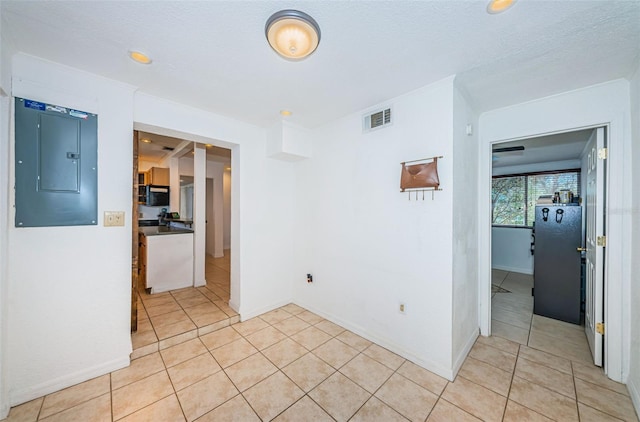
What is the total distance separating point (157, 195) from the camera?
5543 millimetres

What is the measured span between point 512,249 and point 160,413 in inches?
264

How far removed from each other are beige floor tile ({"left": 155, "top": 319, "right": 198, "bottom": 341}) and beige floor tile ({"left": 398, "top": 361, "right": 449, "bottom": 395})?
2.27 m

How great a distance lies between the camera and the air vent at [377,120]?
7.68 ft

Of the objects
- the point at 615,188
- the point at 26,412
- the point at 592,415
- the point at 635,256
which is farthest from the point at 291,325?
the point at 615,188

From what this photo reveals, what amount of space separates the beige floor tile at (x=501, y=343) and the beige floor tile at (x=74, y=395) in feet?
11.8

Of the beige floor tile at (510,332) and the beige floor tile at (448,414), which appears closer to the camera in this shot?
the beige floor tile at (448,414)

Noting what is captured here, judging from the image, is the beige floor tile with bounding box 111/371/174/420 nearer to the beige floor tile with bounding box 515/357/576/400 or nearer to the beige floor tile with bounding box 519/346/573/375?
the beige floor tile with bounding box 515/357/576/400

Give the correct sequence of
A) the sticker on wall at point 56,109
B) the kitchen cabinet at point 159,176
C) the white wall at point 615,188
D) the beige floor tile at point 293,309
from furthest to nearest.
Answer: the kitchen cabinet at point 159,176 → the beige floor tile at point 293,309 → the white wall at point 615,188 → the sticker on wall at point 56,109

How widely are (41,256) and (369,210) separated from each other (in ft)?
9.28

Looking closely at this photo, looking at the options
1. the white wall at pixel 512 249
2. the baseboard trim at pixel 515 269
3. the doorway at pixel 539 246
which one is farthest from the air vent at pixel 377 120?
the baseboard trim at pixel 515 269

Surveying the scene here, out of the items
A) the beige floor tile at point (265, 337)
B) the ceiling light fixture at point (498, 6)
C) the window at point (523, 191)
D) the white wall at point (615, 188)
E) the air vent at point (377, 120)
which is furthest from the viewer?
the window at point (523, 191)

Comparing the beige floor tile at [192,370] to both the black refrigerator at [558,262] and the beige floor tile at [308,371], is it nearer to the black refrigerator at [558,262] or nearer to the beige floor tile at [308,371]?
the beige floor tile at [308,371]

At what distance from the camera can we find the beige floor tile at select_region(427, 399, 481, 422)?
5.12 ft

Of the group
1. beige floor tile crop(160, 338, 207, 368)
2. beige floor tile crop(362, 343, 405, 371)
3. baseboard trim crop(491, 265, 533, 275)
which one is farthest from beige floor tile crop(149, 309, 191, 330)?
baseboard trim crop(491, 265, 533, 275)
